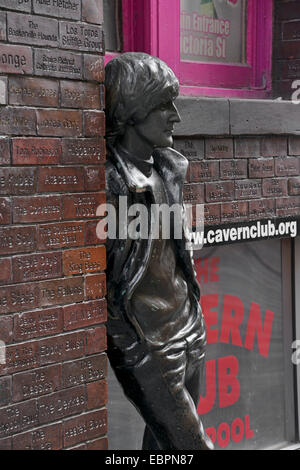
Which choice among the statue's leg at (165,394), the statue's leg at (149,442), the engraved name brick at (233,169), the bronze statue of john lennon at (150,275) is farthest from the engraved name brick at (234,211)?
the statue's leg at (149,442)

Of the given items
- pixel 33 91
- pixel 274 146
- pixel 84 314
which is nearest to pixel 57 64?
pixel 33 91

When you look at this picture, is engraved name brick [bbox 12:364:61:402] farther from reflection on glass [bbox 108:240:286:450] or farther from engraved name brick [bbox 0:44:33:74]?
reflection on glass [bbox 108:240:286:450]

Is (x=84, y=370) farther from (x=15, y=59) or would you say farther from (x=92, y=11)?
(x=92, y=11)

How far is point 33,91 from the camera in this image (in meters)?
3.77

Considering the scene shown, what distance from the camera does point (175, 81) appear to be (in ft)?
14.1

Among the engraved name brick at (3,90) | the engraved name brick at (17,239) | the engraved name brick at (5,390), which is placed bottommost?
the engraved name brick at (5,390)

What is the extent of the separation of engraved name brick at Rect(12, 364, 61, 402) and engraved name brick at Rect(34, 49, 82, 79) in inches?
50.7

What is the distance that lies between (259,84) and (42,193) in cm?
290

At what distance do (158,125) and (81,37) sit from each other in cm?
59

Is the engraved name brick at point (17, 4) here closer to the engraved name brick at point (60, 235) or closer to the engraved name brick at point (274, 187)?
the engraved name brick at point (60, 235)

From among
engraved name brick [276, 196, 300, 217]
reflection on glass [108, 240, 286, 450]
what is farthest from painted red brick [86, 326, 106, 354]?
engraved name brick [276, 196, 300, 217]

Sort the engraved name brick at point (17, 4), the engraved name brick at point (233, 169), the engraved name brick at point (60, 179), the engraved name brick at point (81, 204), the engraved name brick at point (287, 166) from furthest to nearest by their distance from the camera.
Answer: the engraved name brick at point (287, 166), the engraved name brick at point (233, 169), the engraved name brick at point (81, 204), the engraved name brick at point (60, 179), the engraved name brick at point (17, 4)

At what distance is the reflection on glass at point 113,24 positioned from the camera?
17.3ft

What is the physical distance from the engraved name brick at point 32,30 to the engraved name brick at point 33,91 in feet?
0.53
